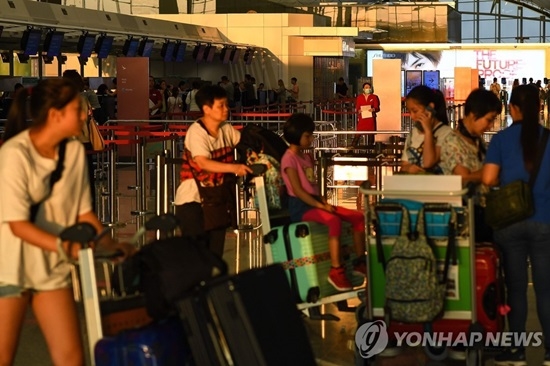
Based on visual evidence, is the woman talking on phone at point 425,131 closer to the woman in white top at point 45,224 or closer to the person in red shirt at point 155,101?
the woman in white top at point 45,224

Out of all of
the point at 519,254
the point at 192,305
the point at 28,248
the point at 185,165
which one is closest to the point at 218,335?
the point at 192,305

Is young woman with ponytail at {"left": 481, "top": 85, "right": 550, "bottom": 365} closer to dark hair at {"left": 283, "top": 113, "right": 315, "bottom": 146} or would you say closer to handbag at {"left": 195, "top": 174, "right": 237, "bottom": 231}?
dark hair at {"left": 283, "top": 113, "right": 315, "bottom": 146}

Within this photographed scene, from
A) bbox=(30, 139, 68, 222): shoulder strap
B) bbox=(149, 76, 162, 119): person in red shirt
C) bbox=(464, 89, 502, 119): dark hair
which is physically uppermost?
bbox=(149, 76, 162, 119): person in red shirt

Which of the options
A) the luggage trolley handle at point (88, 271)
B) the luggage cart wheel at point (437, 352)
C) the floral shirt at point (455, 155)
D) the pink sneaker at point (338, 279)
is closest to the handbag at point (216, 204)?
the pink sneaker at point (338, 279)

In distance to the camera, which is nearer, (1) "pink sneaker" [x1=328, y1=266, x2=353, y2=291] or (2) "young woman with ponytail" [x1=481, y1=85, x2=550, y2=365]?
(2) "young woman with ponytail" [x1=481, y1=85, x2=550, y2=365]

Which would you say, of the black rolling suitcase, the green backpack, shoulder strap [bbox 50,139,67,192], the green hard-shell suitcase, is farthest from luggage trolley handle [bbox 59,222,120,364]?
the green hard-shell suitcase

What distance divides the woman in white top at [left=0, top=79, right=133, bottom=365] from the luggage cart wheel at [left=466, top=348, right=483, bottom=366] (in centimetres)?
243

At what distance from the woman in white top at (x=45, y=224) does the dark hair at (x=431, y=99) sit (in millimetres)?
2878

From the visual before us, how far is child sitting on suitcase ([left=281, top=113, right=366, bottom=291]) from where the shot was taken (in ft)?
27.0

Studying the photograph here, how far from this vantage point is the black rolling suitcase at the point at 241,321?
4824mm

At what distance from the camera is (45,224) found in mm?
5234

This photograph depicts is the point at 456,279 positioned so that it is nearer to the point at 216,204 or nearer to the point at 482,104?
the point at 482,104

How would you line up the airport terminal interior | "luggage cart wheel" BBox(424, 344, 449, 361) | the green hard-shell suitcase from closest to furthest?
"luggage cart wheel" BBox(424, 344, 449, 361), the airport terminal interior, the green hard-shell suitcase

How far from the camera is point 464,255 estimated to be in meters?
6.85
